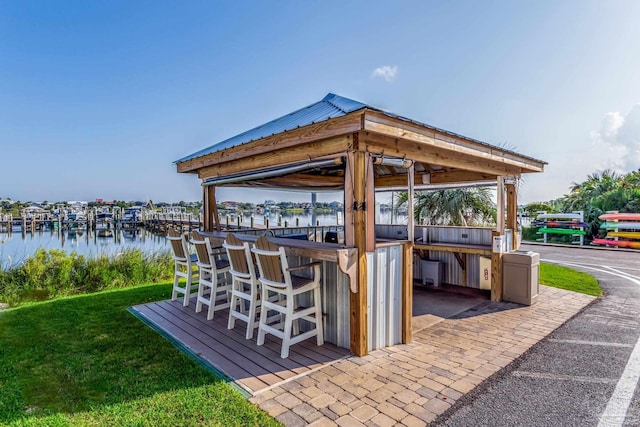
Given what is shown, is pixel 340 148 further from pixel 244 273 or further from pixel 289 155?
pixel 244 273

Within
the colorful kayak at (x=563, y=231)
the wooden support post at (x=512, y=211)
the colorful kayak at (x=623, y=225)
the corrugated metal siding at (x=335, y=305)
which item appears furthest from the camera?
the colorful kayak at (x=563, y=231)

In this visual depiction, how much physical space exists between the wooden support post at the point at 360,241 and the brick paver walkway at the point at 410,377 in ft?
0.77

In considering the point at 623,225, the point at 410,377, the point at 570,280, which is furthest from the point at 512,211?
the point at 623,225

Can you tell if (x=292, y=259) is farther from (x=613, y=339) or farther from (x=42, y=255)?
(x=42, y=255)

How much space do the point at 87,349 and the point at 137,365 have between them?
0.88 m

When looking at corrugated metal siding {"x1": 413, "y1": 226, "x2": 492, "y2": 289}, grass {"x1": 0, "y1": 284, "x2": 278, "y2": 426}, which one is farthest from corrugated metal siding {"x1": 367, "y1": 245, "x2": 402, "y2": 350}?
corrugated metal siding {"x1": 413, "y1": 226, "x2": 492, "y2": 289}

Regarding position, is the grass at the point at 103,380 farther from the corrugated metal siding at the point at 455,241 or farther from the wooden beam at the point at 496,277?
the corrugated metal siding at the point at 455,241

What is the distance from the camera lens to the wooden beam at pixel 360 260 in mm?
3332

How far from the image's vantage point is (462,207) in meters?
11.5

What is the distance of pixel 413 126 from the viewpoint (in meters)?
3.46

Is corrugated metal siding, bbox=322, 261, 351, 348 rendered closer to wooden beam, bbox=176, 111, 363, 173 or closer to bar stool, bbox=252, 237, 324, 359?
bar stool, bbox=252, 237, 324, 359

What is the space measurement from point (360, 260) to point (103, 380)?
2577 mm

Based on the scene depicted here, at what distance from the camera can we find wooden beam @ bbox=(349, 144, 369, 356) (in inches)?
131

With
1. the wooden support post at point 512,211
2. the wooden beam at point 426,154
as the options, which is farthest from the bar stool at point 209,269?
the wooden support post at point 512,211
